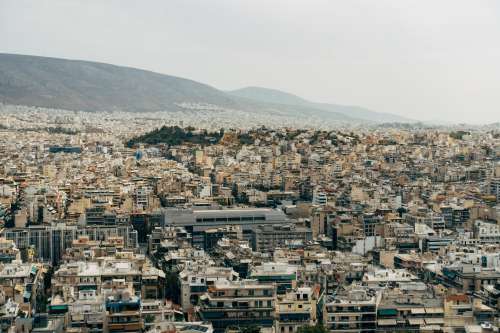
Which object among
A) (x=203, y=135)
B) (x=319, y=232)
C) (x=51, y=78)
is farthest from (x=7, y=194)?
(x=51, y=78)

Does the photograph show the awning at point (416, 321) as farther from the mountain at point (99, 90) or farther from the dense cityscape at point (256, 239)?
the mountain at point (99, 90)

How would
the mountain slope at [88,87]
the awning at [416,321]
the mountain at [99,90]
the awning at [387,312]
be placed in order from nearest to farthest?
1. the awning at [416,321]
2. the awning at [387,312]
3. the mountain slope at [88,87]
4. the mountain at [99,90]

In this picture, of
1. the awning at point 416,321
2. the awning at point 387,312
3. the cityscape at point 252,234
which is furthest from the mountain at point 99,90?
the awning at point 416,321

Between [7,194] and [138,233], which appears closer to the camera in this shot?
[138,233]

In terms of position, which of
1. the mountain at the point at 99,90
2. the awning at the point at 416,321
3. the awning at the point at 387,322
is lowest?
the awning at the point at 387,322

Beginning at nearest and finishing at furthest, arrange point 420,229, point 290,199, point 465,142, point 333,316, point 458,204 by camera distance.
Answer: point 333,316 < point 420,229 < point 458,204 < point 290,199 < point 465,142

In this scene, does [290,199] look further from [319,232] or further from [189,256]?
[189,256]
